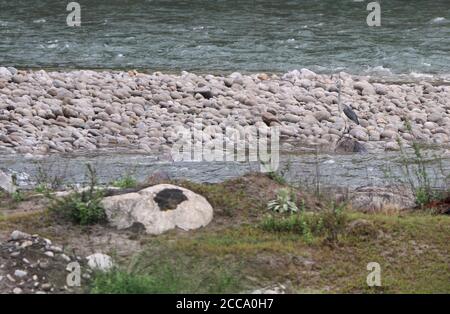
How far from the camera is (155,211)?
274 inches

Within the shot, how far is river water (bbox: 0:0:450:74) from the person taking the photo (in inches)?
836

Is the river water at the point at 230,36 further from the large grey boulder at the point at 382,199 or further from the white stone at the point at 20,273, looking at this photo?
the white stone at the point at 20,273

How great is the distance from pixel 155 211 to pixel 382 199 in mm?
2626

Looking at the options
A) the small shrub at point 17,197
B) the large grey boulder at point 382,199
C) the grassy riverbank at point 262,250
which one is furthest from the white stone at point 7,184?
the large grey boulder at point 382,199

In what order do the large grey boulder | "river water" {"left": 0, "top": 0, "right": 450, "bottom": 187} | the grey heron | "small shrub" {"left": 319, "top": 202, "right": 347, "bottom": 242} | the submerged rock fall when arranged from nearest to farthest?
1. "small shrub" {"left": 319, "top": 202, "right": 347, "bottom": 242}
2. the large grey boulder
3. the submerged rock
4. the grey heron
5. "river water" {"left": 0, "top": 0, "right": 450, "bottom": 187}

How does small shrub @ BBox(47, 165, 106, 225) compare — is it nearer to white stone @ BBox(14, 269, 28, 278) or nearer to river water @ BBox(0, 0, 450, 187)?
white stone @ BBox(14, 269, 28, 278)

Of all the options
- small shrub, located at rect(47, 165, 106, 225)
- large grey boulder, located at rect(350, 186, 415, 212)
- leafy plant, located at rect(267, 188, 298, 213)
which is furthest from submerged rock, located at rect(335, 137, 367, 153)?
small shrub, located at rect(47, 165, 106, 225)

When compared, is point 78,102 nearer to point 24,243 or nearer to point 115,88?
point 115,88

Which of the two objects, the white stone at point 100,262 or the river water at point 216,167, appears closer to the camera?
the white stone at point 100,262

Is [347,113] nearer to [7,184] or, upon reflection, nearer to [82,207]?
[7,184]

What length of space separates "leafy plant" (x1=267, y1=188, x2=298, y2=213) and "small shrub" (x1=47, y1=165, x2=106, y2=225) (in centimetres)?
130

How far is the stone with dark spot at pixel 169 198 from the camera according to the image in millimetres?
7004

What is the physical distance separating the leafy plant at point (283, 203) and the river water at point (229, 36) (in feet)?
42.4
